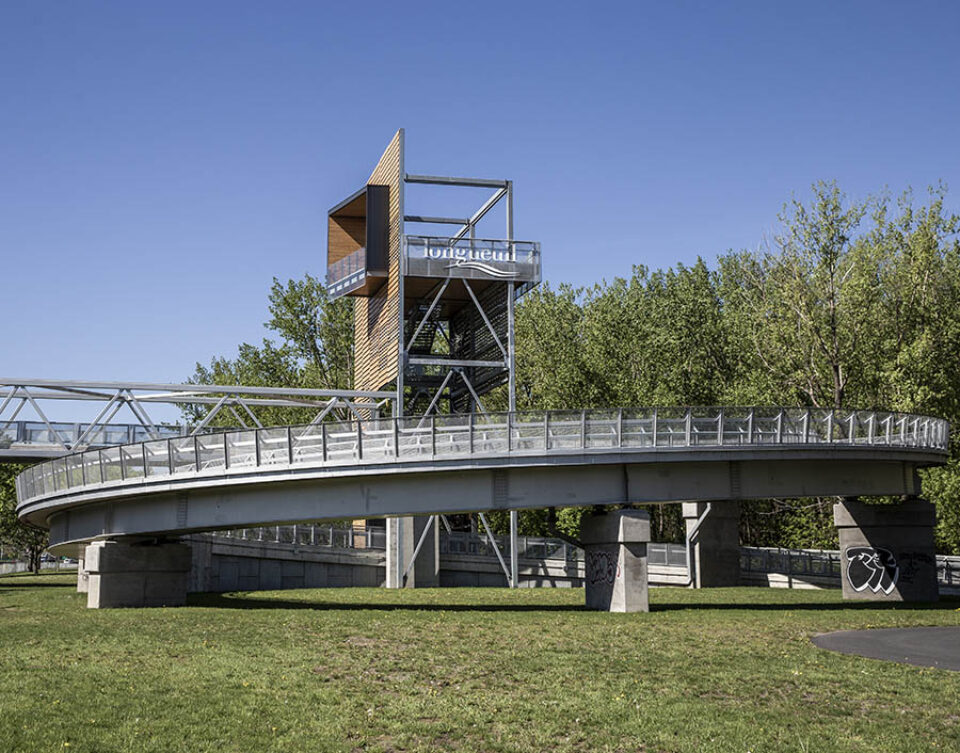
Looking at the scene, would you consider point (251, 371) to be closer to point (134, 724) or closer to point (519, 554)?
point (519, 554)

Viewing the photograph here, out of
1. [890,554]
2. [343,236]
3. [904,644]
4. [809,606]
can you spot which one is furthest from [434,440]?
[343,236]

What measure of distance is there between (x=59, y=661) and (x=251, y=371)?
5868 cm

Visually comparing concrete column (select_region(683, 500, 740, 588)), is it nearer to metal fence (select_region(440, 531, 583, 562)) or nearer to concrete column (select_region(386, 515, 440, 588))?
metal fence (select_region(440, 531, 583, 562))

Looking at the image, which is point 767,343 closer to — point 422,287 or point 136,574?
point 422,287

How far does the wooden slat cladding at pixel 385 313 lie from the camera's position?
53.4 meters

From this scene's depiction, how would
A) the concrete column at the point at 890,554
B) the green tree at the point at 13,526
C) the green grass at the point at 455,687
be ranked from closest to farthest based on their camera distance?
the green grass at the point at 455,687, the concrete column at the point at 890,554, the green tree at the point at 13,526

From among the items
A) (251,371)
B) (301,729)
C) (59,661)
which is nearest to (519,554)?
(251,371)

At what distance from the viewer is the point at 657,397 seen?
62219 millimetres

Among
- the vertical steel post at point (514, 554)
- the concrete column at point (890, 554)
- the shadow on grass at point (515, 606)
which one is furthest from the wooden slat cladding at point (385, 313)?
the concrete column at point (890, 554)

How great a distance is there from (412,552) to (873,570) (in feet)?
69.5

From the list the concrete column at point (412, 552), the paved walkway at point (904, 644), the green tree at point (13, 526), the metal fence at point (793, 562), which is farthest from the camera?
the green tree at point (13, 526)

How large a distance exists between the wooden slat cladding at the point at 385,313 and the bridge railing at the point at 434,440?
65.4ft

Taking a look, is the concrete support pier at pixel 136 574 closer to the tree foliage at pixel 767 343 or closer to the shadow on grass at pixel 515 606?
the shadow on grass at pixel 515 606

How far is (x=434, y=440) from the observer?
32.3 meters
